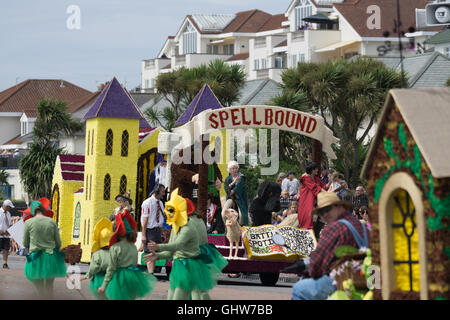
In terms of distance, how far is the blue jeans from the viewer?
10.2 metres

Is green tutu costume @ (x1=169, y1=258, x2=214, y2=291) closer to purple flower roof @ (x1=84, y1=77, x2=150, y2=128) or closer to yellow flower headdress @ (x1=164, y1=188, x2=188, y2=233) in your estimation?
yellow flower headdress @ (x1=164, y1=188, x2=188, y2=233)

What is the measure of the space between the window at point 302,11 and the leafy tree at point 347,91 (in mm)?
46972

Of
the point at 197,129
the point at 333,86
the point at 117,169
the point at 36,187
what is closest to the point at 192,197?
the point at 197,129

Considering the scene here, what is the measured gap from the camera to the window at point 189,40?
111938mm

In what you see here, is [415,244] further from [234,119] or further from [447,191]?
[234,119]

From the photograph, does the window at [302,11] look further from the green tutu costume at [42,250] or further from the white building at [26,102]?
the green tutu costume at [42,250]

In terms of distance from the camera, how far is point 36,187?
160ft

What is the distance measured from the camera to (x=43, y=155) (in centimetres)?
4991

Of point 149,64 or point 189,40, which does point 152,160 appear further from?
point 189,40

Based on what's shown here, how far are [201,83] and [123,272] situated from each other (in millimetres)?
42606

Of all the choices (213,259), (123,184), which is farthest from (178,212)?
(123,184)

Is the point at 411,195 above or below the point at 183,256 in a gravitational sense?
above
